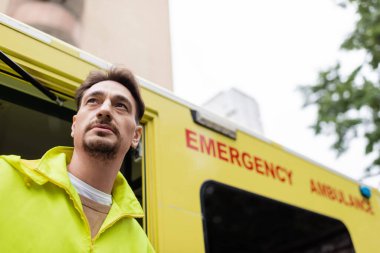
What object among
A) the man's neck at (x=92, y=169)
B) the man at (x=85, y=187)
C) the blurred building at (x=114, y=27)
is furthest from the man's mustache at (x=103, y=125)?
the blurred building at (x=114, y=27)

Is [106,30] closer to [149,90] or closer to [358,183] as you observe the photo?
[149,90]

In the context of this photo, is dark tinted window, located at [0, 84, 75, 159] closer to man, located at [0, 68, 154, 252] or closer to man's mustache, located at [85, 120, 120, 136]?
man, located at [0, 68, 154, 252]

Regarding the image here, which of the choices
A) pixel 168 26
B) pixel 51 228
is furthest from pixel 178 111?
pixel 168 26

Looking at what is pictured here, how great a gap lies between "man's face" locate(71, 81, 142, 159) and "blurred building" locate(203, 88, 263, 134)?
9.13m

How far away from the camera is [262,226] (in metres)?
3.27

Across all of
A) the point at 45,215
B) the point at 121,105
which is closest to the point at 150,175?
the point at 121,105

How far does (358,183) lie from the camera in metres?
3.20

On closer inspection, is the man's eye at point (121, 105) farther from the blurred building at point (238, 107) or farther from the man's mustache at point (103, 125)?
the blurred building at point (238, 107)

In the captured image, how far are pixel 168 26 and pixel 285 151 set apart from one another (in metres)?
2.44

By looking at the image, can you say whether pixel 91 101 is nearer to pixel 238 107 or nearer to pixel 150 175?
pixel 150 175

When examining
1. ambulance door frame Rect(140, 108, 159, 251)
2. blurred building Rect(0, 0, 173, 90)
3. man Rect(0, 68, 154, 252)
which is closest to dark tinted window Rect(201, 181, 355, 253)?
ambulance door frame Rect(140, 108, 159, 251)

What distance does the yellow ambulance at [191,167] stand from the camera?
162 cm

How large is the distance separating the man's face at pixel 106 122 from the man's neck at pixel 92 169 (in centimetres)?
3

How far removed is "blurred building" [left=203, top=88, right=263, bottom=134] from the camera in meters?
10.9
